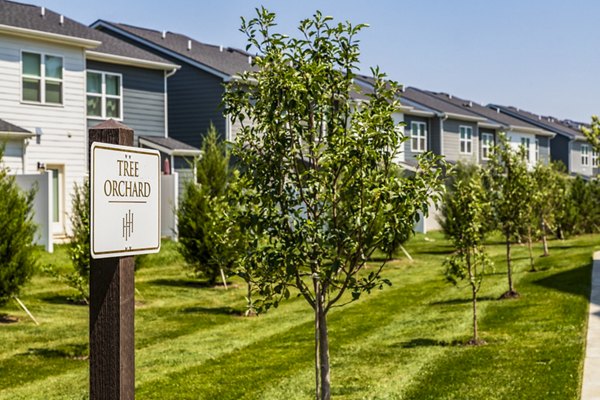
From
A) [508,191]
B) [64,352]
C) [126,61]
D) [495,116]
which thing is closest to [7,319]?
[64,352]

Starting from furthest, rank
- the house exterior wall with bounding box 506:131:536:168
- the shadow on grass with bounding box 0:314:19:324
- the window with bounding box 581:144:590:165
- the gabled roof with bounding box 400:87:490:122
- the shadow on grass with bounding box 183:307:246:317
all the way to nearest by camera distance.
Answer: the window with bounding box 581:144:590:165 → the house exterior wall with bounding box 506:131:536:168 → the gabled roof with bounding box 400:87:490:122 → the shadow on grass with bounding box 183:307:246:317 → the shadow on grass with bounding box 0:314:19:324

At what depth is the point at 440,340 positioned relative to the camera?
12688mm

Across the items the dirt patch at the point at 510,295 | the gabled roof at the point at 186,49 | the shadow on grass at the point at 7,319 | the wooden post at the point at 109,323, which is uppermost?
the gabled roof at the point at 186,49

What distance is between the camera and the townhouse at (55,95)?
23.8 m

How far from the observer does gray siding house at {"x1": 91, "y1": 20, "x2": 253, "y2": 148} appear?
31820 millimetres

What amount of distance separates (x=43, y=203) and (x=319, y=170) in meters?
16.9

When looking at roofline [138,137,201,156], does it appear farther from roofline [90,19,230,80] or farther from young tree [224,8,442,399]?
young tree [224,8,442,399]

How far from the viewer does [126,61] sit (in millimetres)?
27969

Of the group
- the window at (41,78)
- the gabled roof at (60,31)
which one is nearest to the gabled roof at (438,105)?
the gabled roof at (60,31)

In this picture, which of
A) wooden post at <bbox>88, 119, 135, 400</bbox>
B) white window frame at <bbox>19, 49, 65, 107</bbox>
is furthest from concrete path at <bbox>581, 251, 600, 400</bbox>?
white window frame at <bbox>19, 49, 65, 107</bbox>

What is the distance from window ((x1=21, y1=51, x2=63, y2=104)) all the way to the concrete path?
17.7 meters

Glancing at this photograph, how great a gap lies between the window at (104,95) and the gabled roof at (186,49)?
16.3 feet

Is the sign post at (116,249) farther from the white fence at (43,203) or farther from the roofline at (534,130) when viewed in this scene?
the roofline at (534,130)

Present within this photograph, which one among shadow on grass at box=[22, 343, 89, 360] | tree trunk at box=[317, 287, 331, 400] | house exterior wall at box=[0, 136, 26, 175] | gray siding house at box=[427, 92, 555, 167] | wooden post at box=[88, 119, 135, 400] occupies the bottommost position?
shadow on grass at box=[22, 343, 89, 360]
